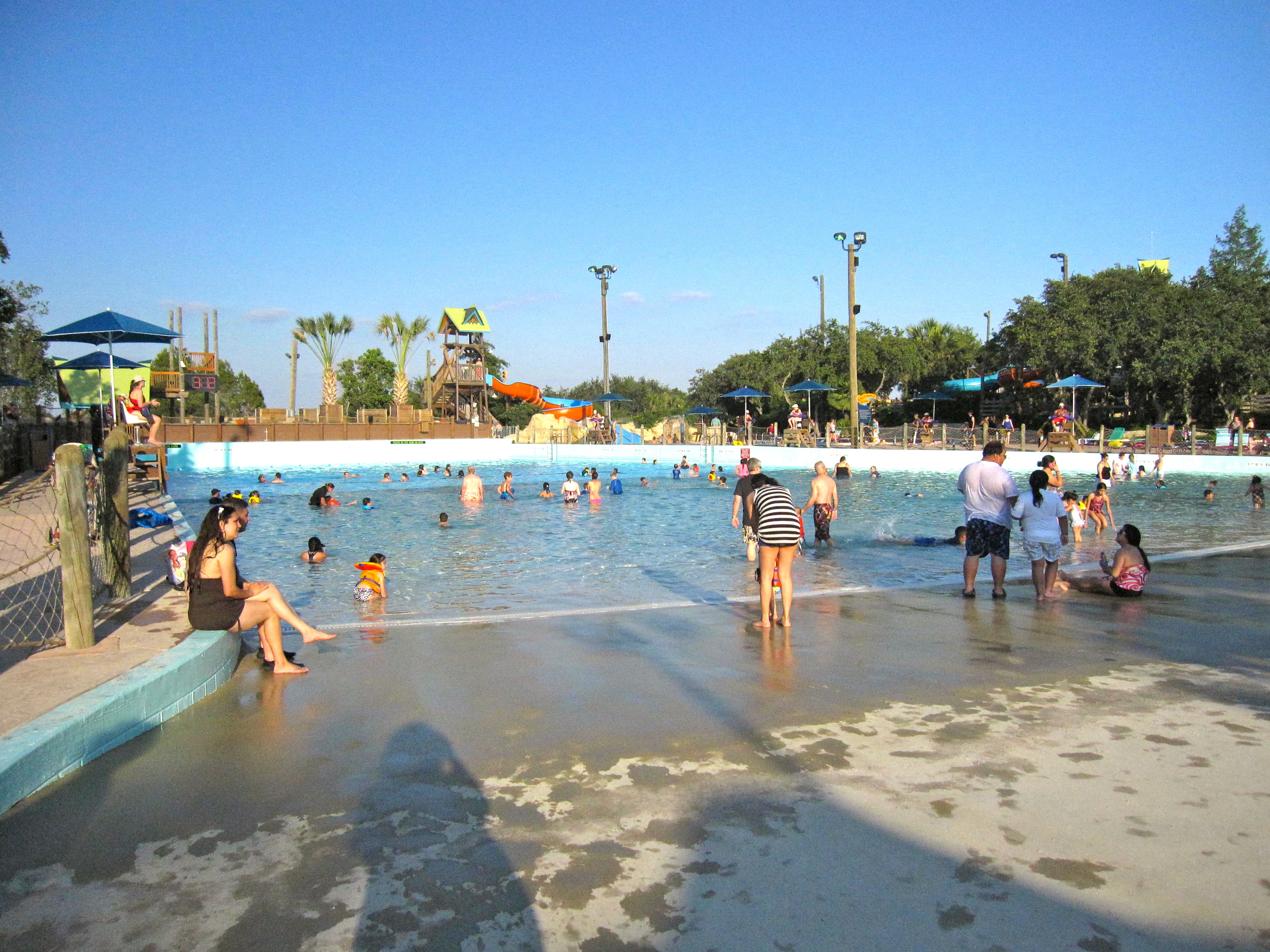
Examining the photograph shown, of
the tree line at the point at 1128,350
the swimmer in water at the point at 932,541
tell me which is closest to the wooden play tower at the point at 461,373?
the tree line at the point at 1128,350

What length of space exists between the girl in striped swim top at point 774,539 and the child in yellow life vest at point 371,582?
14.2 ft

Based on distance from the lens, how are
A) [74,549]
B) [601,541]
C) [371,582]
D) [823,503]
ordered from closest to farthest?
[74,549]
[371,582]
[823,503]
[601,541]

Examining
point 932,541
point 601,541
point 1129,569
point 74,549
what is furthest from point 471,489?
point 74,549

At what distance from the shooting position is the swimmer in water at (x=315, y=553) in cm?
1218

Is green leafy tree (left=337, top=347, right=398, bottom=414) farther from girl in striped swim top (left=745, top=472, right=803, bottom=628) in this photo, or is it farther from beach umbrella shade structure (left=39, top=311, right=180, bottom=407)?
girl in striped swim top (left=745, top=472, right=803, bottom=628)

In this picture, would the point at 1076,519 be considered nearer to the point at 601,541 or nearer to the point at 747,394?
the point at 601,541

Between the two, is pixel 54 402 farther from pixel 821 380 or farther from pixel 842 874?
pixel 842 874

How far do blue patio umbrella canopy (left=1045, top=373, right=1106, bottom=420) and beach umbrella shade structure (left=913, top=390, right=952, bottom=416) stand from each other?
24.4 ft

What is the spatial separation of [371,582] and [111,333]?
1177 cm

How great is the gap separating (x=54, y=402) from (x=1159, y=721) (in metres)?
57.6

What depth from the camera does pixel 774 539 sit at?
691 cm

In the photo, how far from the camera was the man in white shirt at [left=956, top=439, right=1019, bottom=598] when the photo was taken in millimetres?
8312

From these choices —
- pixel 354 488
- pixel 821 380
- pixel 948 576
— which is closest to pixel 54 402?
pixel 354 488

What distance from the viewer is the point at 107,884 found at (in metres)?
3.15
